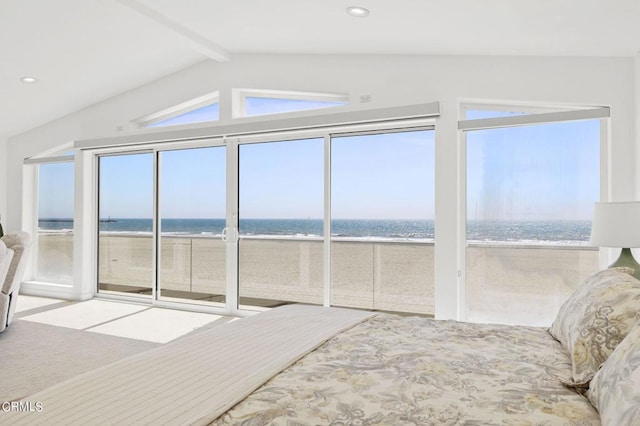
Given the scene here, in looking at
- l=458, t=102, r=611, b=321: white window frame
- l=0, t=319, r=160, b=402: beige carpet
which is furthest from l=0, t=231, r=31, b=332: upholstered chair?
l=458, t=102, r=611, b=321: white window frame

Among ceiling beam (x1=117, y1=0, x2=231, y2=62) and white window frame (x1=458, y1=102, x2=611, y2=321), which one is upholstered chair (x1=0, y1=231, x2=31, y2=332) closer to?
ceiling beam (x1=117, y1=0, x2=231, y2=62)

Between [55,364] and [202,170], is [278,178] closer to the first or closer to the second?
[202,170]

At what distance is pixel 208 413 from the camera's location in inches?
44.8

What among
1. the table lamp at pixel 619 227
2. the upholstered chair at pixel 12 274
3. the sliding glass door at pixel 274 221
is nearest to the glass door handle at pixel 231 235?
the sliding glass door at pixel 274 221

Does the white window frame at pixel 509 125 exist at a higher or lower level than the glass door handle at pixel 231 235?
higher

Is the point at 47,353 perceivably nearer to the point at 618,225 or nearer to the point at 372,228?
the point at 372,228

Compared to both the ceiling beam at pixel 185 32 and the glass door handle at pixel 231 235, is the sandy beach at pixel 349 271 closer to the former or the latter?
the glass door handle at pixel 231 235

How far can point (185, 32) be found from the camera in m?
4.12

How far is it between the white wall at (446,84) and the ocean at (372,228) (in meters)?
0.30

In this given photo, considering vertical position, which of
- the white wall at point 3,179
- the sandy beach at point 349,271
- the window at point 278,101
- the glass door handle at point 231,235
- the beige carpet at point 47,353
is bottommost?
the beige carpet at point 47,353

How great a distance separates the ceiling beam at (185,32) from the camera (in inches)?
143

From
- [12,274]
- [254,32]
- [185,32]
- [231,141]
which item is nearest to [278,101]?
[231,141]

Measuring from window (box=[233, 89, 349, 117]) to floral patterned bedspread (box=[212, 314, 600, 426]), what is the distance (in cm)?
319

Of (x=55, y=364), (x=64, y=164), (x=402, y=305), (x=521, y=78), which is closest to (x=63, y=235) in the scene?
(x=64, y=164)
